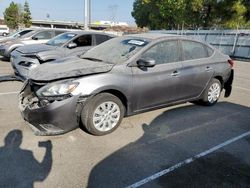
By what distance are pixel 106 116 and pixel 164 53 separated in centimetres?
172

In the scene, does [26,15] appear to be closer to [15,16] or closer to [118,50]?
[15,16]

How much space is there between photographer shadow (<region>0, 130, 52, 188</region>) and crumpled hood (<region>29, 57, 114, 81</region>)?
1.00 metres

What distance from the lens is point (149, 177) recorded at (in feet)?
10.5

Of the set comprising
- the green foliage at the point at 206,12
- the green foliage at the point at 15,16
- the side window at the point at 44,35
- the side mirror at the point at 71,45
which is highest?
the green foliage at the point at 206,12

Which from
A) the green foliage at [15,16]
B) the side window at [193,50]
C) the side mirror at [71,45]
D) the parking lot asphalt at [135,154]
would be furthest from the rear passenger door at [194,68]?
the green foliage at [15,16]

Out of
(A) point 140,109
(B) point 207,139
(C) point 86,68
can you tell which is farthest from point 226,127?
(C) point 86,68

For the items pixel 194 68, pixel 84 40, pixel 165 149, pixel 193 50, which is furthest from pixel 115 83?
pixel 84 40

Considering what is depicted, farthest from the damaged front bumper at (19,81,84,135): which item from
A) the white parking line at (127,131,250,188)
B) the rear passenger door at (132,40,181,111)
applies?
the white parking line at (127,131,250,188)

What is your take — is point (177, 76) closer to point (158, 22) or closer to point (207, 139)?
point (207, 139)

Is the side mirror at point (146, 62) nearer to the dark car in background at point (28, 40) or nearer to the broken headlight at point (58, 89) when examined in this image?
the broken headlight at point (58, 89)

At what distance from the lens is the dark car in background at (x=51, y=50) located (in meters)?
6.91

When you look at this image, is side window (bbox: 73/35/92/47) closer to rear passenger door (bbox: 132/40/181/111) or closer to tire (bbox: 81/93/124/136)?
rear passenger door (bbox: 132/40/181/111)

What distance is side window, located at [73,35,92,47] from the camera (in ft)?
29.5

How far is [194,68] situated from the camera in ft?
18.0
